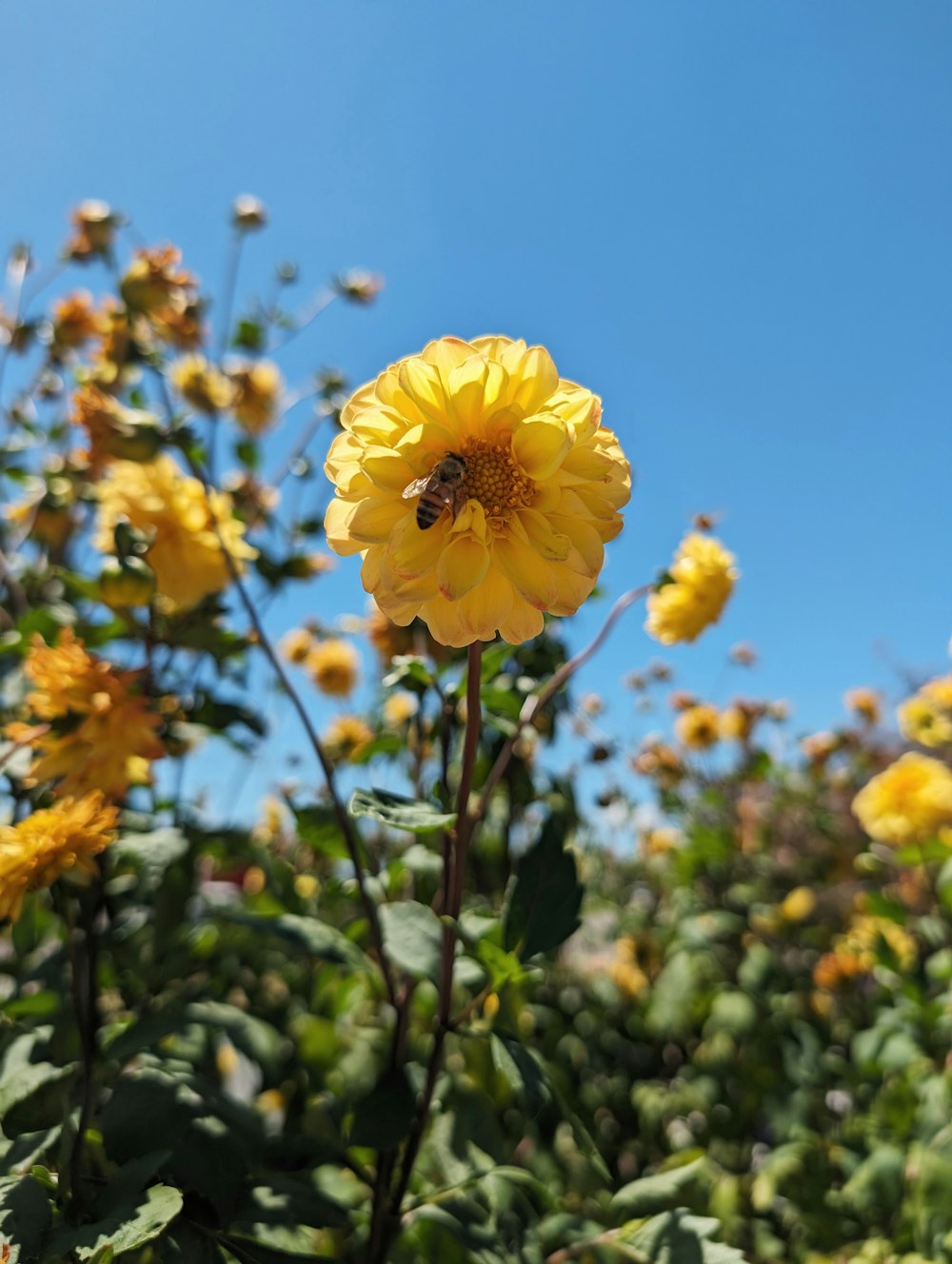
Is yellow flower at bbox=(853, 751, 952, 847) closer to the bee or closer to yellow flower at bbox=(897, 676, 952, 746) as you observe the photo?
yellow flower at bbox=(897, 676, 952, 746)

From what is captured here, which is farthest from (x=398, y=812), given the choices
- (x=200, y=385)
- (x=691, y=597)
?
(x=200, y=385)

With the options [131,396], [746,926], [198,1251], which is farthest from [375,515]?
[746,926]

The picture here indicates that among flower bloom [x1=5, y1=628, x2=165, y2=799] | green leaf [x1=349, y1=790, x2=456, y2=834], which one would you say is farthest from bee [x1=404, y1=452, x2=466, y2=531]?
flower bloom [x1=5, y1=628, x2=165, y2=799]

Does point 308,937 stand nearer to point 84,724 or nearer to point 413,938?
point 413,938

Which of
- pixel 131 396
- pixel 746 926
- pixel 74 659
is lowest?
pixel 74 659

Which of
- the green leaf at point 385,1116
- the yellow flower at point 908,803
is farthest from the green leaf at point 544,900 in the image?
the yellow flower at point 908,803

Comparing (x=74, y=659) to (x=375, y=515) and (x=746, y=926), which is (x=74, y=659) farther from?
(x=746, y=926)
